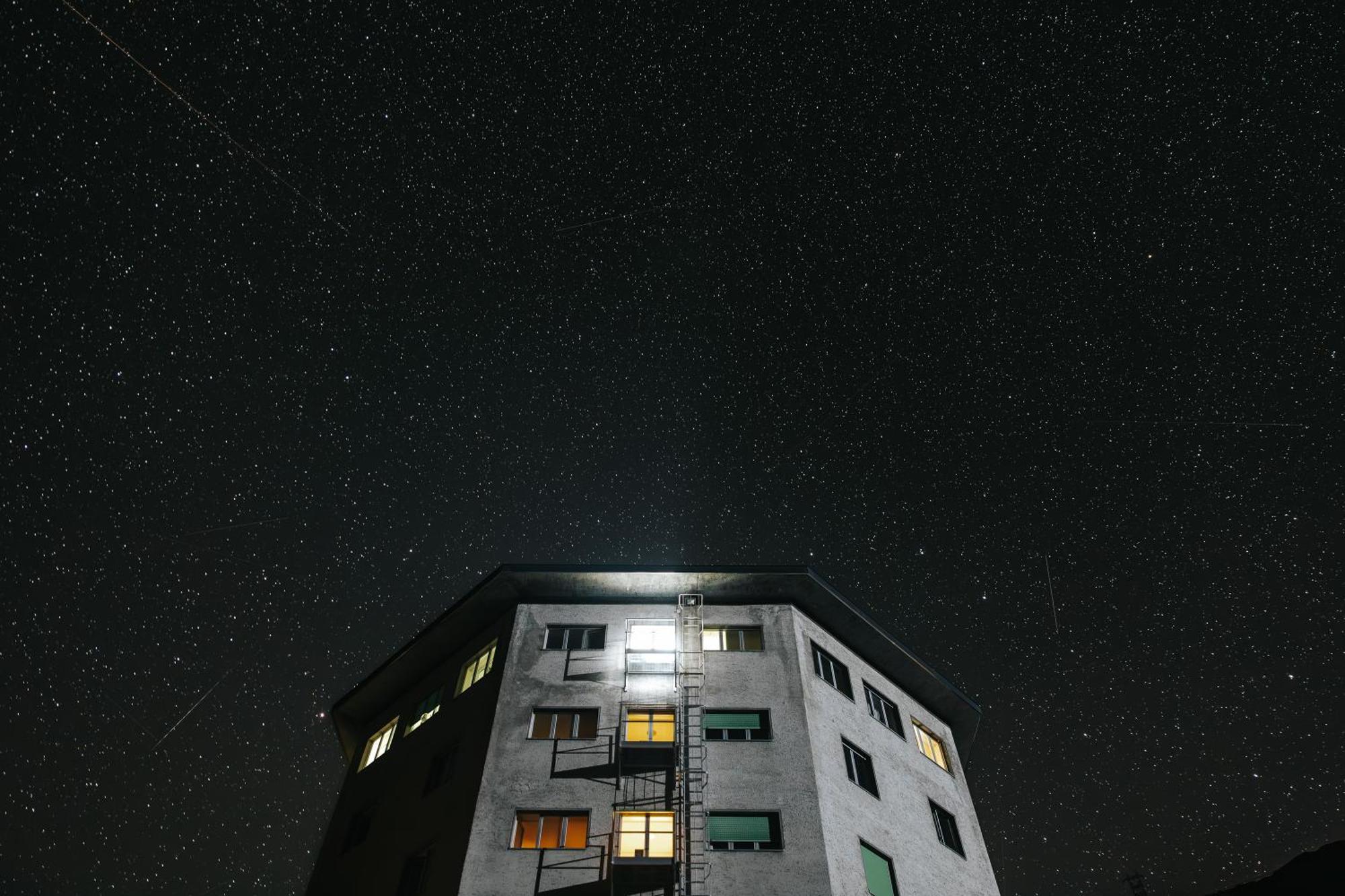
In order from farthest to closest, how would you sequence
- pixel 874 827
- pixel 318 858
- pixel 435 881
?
pixel 318 858, pixel 874 827, pixel 435 881

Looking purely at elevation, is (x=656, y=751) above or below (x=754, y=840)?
above

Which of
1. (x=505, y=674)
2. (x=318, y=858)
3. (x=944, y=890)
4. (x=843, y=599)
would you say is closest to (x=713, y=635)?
(x=843, y=599)

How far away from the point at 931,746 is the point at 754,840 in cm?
1241

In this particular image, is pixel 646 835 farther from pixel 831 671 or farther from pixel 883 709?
pixel 883 709

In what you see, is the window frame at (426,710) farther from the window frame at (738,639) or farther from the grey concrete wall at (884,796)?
the grey concrete wall at (884,796)

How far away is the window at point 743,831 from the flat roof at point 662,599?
30.3ft

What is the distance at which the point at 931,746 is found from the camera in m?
35.1

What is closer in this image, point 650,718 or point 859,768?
point 650,718

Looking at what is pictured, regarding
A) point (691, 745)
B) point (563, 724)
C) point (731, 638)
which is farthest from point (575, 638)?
point (691, 745)

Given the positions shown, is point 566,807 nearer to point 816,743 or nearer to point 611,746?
point 611,746

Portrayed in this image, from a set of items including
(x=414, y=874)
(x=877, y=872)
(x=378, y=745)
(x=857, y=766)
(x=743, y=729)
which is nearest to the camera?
(x=877, y=872)

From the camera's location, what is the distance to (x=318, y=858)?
3344 centimetres

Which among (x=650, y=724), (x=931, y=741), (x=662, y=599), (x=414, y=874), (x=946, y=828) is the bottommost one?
(x=414, y=874)

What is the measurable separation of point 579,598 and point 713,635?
18.9 feet
